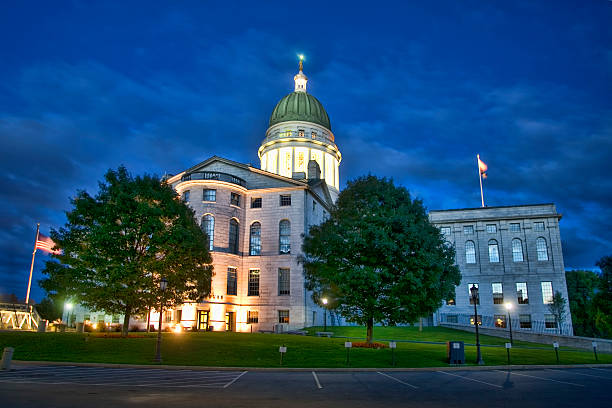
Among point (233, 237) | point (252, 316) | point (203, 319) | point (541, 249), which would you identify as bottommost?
point (203, 319)

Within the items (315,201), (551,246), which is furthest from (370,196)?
(551,246)

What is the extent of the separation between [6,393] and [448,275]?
1088 inches

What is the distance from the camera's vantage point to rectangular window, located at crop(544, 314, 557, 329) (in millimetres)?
59688

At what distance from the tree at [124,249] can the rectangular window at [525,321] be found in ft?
158

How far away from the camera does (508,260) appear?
209 feet

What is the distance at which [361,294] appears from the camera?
2764 centimetres

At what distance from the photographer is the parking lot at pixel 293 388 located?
12078 mm

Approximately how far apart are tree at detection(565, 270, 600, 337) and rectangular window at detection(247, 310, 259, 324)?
53.5 metres

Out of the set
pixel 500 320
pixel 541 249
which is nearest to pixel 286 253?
pixel 500 320

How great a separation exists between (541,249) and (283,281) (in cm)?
3882

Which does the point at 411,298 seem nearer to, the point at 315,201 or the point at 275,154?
the point at 315,201

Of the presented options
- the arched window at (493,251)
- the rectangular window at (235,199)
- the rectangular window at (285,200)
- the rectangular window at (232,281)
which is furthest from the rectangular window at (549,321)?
the rectangular window at (235,199)

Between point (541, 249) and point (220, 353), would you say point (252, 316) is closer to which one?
point (220, 353)

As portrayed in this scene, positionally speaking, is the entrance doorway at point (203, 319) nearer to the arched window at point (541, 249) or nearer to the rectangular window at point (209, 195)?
Result: the rectangular window at point (209, 195)
